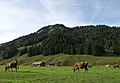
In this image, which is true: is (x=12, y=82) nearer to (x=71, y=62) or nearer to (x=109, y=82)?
(x=109, y=82)

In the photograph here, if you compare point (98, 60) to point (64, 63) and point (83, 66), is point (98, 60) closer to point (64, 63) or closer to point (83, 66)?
point (64, 63)

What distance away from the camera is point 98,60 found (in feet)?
627

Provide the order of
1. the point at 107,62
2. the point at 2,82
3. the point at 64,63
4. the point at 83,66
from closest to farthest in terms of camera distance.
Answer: the point at 2,82 → the point at 83,66 → the point at 107,62 → the point at 64,63

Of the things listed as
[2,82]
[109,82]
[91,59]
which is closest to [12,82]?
[2,82]

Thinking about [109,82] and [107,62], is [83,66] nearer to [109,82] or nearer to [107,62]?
[109,82]

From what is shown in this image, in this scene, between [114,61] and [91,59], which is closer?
[114,61]

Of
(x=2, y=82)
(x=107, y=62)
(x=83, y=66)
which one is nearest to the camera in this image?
(x=2, y=82)

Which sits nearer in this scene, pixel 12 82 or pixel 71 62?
pixel 12 82

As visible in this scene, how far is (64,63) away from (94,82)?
166 metres

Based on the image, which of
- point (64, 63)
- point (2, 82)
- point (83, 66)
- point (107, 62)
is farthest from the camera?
point (64, 63)

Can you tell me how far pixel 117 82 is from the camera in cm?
2777

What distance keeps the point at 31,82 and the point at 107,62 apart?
6235 inches

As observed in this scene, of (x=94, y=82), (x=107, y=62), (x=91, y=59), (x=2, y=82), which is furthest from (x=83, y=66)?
(x=91, y=59)

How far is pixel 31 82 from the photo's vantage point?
1099 inches
